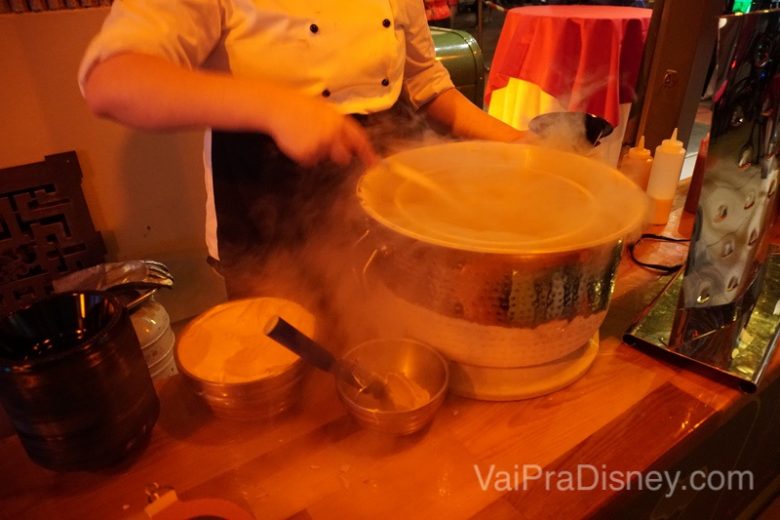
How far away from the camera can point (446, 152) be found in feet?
3.40

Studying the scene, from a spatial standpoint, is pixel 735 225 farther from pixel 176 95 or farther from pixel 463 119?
pixel 176 95

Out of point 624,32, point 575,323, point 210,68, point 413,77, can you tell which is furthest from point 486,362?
point 624,32

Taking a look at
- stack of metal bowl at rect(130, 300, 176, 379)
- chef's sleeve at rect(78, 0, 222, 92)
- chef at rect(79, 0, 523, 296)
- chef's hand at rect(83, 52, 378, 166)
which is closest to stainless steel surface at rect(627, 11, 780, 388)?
chef at rect(79, 0, 523, 296)

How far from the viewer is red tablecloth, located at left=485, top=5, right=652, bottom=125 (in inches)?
125

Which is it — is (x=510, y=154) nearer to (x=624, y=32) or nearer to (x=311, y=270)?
(x=311, y=270)

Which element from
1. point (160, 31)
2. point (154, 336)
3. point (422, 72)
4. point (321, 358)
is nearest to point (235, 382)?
point (321, 358)

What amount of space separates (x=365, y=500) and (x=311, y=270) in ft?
1.79

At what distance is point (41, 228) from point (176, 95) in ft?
6.08

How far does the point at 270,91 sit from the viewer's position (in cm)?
80

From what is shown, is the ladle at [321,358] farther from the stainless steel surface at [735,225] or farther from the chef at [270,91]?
the stainless steel surface at [735,225]

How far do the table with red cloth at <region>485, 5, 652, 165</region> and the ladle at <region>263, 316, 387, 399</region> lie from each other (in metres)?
2.83

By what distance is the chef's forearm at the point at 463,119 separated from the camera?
1347 millimetres

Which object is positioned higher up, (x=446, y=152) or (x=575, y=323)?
(x=446, y=152)

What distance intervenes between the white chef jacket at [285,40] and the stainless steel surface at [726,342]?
755 millimetres
